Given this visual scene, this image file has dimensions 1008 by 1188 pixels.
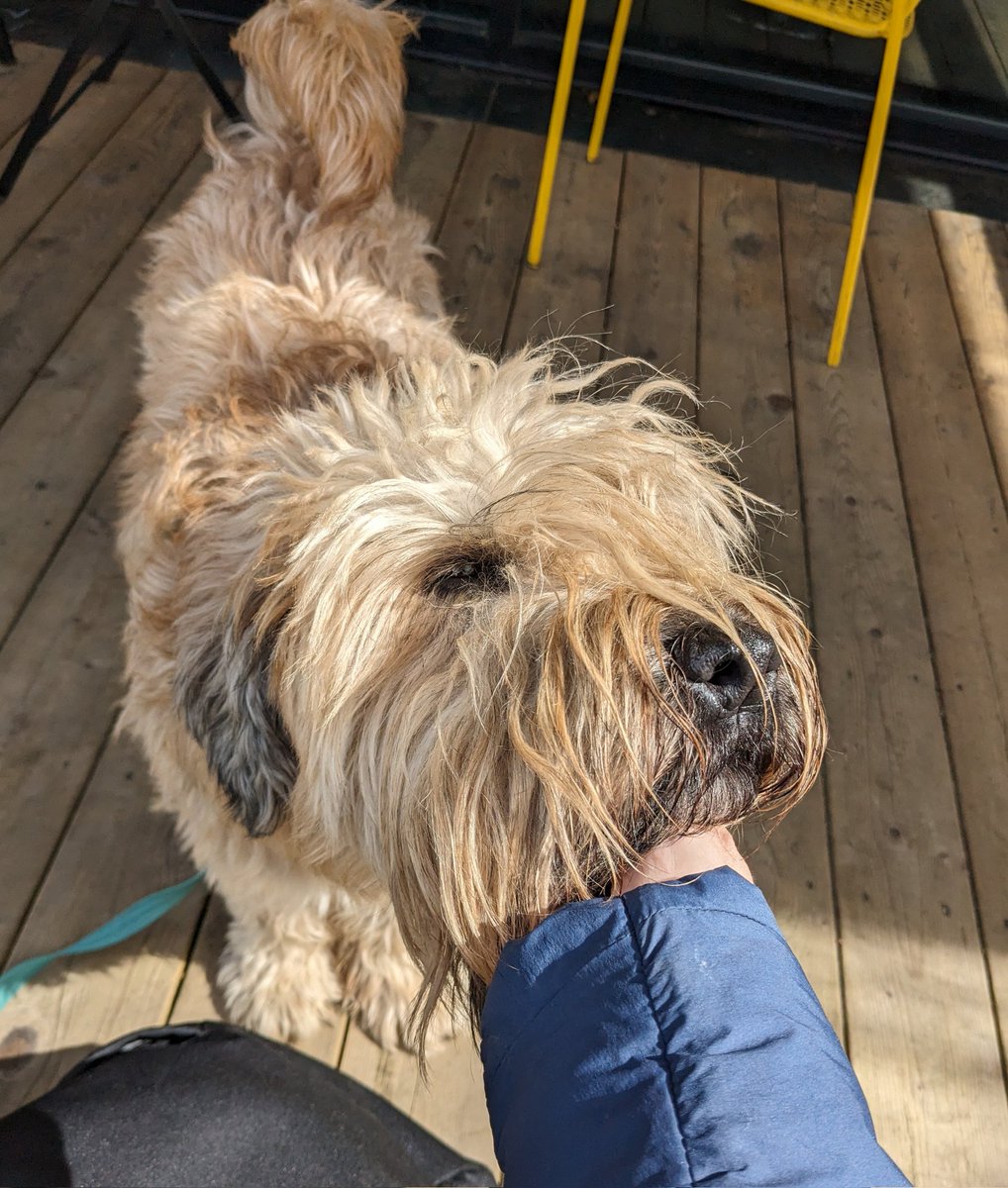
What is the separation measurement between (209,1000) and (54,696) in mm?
860

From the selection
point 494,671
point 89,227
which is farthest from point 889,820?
point 89,227

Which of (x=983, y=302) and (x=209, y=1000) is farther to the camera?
(x=983, y=302)

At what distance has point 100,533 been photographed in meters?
2.76

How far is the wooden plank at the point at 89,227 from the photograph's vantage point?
3.21 meters

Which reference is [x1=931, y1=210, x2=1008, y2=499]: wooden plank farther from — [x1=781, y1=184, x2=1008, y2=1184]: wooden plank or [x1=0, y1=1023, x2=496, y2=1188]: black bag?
[x1=0, y1=1023, x2=496, y2=1188]: black bag

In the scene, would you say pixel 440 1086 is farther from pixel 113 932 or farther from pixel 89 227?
pixel 89 227

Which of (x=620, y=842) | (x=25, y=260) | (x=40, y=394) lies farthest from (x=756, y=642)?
(x=25, y=260)

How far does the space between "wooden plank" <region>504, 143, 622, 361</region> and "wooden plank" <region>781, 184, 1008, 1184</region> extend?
788 mm

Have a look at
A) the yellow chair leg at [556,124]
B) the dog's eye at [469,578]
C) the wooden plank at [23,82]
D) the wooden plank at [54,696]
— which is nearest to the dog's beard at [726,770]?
the dog's eye at [469,578]

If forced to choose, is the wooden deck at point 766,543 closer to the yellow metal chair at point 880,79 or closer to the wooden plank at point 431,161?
the wooden plank at point 431,161

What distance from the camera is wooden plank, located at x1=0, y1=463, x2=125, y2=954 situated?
2.22 metres

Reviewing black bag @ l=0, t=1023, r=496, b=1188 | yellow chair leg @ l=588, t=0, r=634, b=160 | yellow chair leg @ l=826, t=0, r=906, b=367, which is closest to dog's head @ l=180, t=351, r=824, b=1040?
black bag @ l=0, t=1023, r=496, b=1188

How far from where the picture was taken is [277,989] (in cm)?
205

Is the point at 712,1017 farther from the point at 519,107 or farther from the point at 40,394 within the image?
the point at 519,107
